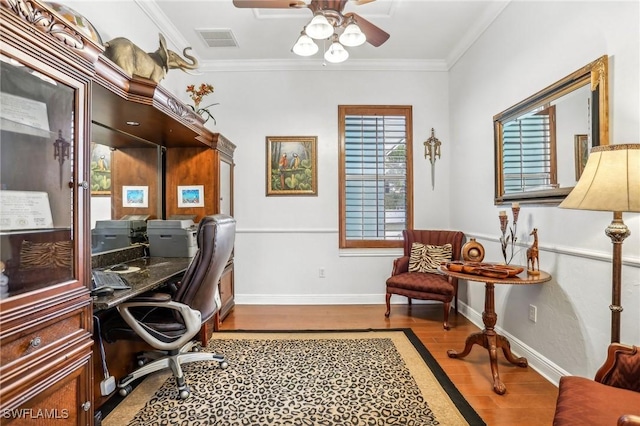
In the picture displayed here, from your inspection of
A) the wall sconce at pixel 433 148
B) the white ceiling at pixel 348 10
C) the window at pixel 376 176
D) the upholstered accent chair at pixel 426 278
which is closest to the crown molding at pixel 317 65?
the white ceiling at pixel 348 10

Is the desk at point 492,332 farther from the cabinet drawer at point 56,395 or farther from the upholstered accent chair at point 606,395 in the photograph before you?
the cabinet drawer at point 56,395

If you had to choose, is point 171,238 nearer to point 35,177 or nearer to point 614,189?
point 35,177

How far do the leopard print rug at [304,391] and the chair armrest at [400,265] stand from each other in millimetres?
938

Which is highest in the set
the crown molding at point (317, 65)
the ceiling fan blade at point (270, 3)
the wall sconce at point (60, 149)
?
the crown molding at point (317, 65)

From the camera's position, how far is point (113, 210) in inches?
97.6

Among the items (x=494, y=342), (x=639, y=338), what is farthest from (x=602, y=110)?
(x=494, y=342)

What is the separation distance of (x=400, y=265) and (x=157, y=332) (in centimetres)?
249

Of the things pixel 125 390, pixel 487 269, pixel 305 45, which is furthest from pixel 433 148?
pixel 125 390

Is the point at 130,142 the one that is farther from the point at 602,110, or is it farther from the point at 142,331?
the point at 602,110

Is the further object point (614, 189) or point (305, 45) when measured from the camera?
point (305, 45)

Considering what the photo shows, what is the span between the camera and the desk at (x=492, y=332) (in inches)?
79.0

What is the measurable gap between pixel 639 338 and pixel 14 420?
2732mm

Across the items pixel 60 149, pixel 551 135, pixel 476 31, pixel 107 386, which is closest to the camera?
pixel 60 149

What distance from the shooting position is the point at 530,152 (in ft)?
7.87
